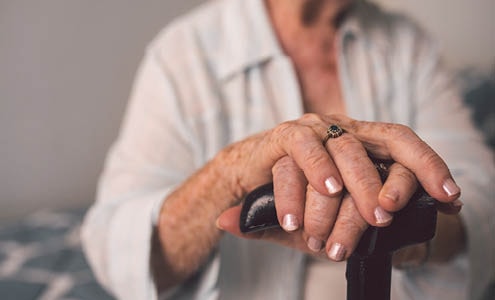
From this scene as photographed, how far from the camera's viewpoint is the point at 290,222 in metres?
0.41

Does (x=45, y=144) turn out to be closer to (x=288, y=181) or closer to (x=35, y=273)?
(x=35, y=273)

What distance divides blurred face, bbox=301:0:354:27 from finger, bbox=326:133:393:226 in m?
0.44

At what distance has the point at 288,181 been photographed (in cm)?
43

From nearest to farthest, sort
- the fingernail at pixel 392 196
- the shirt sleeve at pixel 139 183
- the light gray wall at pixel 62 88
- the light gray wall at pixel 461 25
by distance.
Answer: the fingernail at pixel 392 196 → the shirt sleeve at pixel 139 183 → the light gray wall at pixel 62 88 → the light gray wall at pixel 461 25

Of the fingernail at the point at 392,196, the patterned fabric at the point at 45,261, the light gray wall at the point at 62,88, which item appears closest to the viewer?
the fingernail at the point at 392,196

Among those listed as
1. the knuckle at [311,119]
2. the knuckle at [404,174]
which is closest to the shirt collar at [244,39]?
the knuckle at [311,119]

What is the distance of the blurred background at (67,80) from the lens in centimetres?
130

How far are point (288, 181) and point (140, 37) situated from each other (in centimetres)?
111

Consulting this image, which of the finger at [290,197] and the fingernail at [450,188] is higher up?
the finger at [290,197]

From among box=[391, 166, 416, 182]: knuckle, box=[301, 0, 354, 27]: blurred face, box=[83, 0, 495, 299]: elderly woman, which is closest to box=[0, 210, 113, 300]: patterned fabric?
box=[83, 0, 495, 299]: elderly woman

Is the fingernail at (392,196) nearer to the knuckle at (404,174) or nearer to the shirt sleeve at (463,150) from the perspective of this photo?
the knuckle at (404,174)

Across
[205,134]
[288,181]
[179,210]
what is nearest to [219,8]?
[205,134]

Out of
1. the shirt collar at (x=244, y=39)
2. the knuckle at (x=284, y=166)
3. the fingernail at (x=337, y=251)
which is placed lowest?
the fingernail at (x=337, y=251)

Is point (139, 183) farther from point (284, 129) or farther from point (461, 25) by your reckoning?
point (461, 25)
